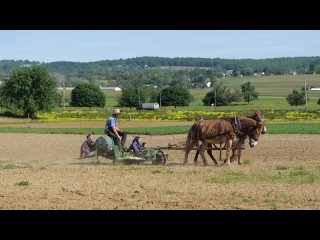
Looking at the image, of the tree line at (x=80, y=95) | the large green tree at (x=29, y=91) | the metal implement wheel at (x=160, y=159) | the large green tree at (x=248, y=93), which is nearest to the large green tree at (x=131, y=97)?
the tree line at (x=80, y=95)

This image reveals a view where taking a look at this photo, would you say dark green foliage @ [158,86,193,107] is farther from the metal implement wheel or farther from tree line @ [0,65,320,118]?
the metal implement wheel

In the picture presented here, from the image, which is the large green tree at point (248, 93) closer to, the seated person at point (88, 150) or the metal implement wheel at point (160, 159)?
the seated person at point (88, 150)

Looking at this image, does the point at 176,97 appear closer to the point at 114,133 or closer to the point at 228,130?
the point at 114,133

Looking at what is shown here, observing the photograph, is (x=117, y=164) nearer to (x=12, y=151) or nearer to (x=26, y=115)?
(x=12, y=151)

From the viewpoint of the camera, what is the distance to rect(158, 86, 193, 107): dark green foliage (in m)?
112

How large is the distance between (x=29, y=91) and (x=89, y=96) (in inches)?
1329

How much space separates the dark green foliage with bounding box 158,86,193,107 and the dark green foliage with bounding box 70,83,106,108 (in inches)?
446

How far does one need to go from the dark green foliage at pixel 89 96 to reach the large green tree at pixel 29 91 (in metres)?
27.8

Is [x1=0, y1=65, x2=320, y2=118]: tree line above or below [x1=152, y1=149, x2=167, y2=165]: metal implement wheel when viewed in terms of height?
above

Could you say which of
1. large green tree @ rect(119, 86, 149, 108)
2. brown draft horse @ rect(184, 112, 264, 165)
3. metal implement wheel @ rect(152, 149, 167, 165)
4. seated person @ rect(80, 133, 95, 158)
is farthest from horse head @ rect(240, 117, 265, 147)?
large green tree @ rect(119, 86, 149, 108)

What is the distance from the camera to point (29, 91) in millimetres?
82438
